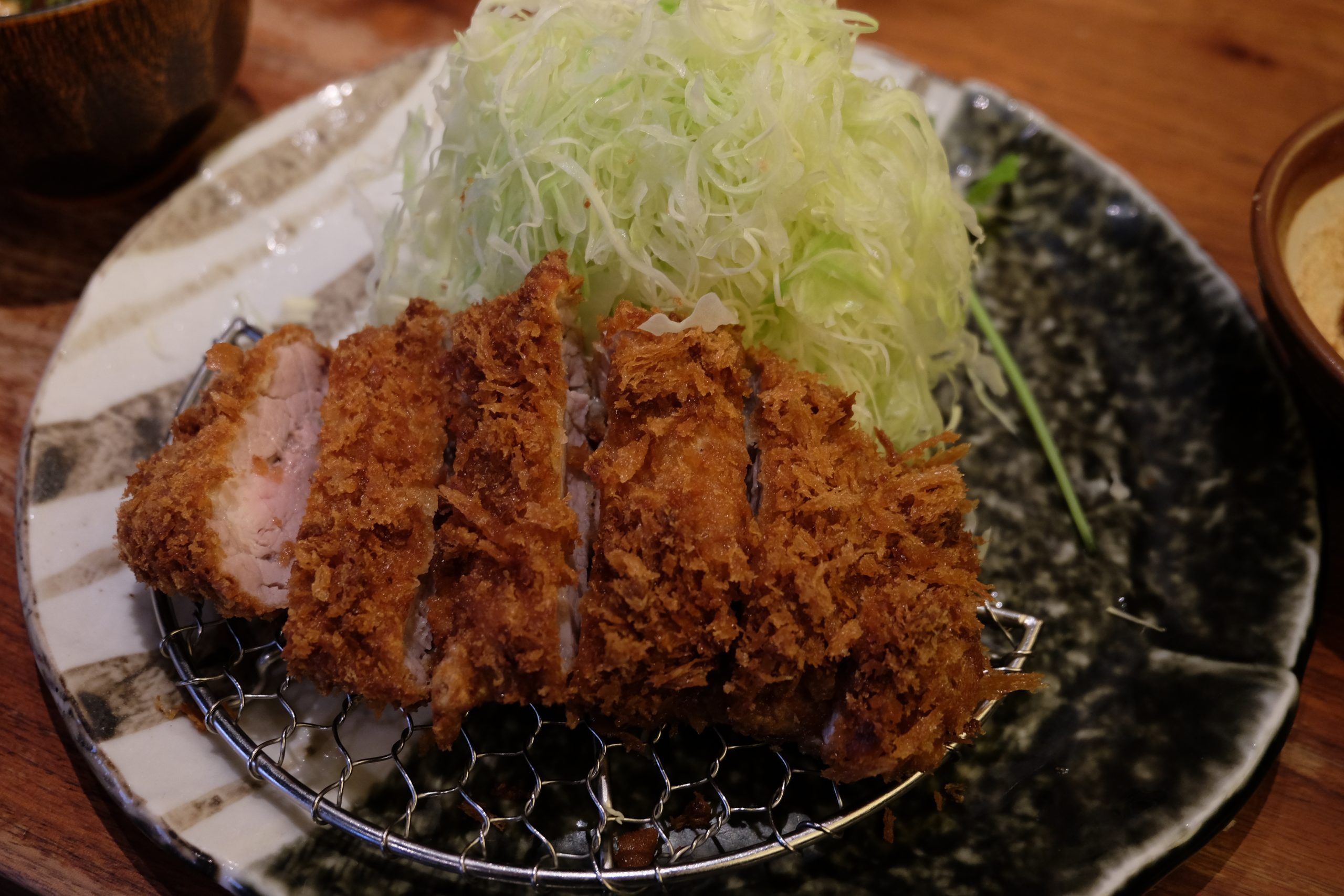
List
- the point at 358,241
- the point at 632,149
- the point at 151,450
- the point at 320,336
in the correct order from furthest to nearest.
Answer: the point at 358,241 → the point at 320,336 → the point at 151,450 → the point at 632,149

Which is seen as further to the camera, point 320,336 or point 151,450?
point 320,336

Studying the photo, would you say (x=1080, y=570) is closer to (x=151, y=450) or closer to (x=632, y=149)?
(x=632, y=149)

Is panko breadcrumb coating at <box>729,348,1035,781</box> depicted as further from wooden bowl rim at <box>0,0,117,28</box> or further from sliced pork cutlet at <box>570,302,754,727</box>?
wooden bowl rim at <box>0,0,117,28</box>

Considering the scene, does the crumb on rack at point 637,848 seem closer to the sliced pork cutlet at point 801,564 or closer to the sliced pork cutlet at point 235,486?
the sliced pork cutlet at point 801,564

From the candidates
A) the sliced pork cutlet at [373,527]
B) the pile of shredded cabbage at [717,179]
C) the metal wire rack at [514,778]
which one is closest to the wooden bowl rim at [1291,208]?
the pile of shredded cabbage at [717,179]

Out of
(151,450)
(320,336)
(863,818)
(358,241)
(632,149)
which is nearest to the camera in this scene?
(863,818)

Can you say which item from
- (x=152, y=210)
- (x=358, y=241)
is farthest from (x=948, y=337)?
(x=152, y=210)

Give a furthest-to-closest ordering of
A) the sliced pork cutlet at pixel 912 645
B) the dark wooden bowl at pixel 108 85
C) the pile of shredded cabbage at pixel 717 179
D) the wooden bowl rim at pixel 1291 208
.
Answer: the dark wooden bowl at pixel 108 85 < the wooden bowl rim at pixel 1291 208 < the pile of shredded cabbage at pixel 717 179 < the sliced pork cutlet at pixel 912 645

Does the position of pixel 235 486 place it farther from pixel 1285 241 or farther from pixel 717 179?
pixel 1285 241
